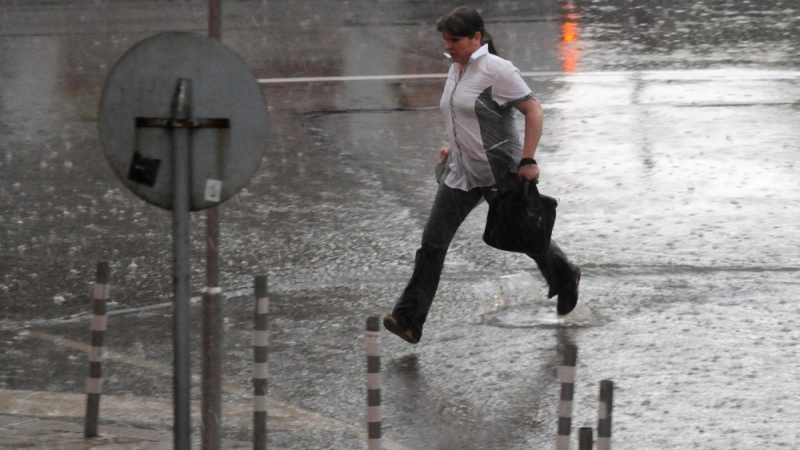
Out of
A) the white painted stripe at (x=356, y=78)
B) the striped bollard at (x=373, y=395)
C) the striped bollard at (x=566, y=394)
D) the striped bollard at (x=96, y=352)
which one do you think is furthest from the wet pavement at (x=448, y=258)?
the striped bollard at (x=566, y=394)

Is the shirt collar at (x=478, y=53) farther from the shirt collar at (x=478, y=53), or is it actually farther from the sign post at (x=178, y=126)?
the sign post at (x=178, y=126)

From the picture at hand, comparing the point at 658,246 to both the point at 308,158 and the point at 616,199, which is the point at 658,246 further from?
the point at 308,158

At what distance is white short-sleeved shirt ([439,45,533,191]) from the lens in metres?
6.78

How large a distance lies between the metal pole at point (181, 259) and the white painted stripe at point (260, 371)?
76 centimetres

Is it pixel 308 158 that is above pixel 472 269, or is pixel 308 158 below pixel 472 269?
above

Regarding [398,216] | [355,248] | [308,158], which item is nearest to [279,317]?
[355,248]

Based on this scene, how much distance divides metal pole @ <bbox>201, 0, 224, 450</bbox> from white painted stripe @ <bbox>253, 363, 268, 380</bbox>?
0.49ft

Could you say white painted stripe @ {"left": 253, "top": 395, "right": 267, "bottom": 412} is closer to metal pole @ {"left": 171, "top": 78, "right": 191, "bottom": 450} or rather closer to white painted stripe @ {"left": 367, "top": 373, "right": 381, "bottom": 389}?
white painted stripe @ {"left": 367, "top": 373, "right": 381, "bottom": 389}

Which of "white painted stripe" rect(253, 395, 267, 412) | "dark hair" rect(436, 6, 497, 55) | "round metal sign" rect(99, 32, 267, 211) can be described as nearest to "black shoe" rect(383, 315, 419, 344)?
"dark hair" rect(436, 6, 497, 55)

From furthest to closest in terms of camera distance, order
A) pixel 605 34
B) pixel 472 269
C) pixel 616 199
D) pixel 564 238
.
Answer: pixel 605 34 < pixel 616 199 < pixel 564 238 < pixel 472 269

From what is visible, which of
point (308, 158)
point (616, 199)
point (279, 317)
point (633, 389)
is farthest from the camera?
point (308, 158)

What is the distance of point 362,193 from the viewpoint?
9711mm

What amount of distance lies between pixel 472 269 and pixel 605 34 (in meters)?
8.45

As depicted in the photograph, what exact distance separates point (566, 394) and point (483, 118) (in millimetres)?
2376
